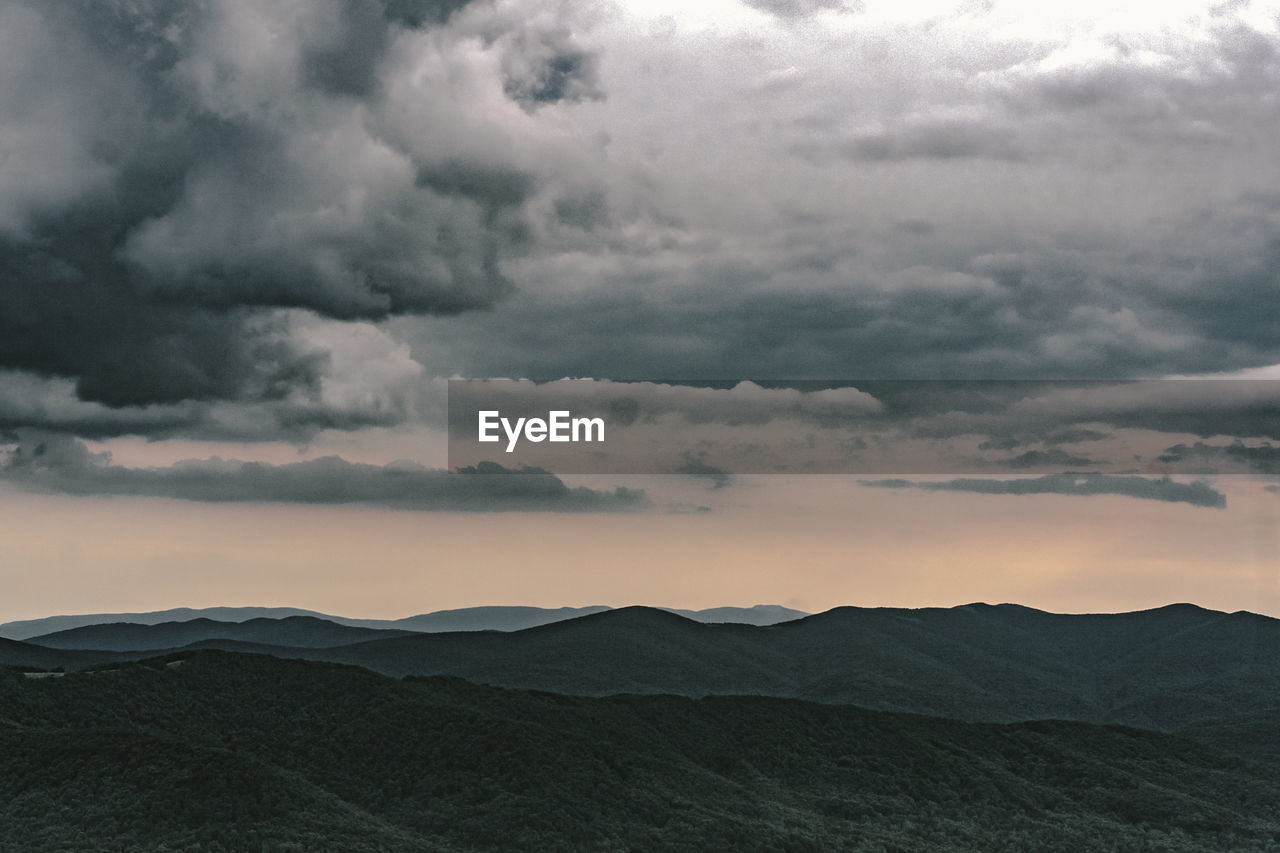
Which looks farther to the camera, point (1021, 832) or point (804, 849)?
point (1021, 832)

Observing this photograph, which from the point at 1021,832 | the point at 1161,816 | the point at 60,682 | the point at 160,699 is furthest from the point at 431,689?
the point at 1161,816

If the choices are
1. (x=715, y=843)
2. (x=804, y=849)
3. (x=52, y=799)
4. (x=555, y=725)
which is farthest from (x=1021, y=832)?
(x=52, y=799)

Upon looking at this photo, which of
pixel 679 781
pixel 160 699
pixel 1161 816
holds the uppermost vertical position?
pixel 160 699

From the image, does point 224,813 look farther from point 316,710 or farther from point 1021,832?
point 1021,832

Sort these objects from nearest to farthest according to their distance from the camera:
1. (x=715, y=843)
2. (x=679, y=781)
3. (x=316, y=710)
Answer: (x=715, y=843), (x=679, y=781), (x=316, y=710)

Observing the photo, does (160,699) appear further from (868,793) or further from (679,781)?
(868,793)

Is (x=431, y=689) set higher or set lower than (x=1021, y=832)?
higher

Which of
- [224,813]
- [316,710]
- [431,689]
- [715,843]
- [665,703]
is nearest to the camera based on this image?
[224,813]
